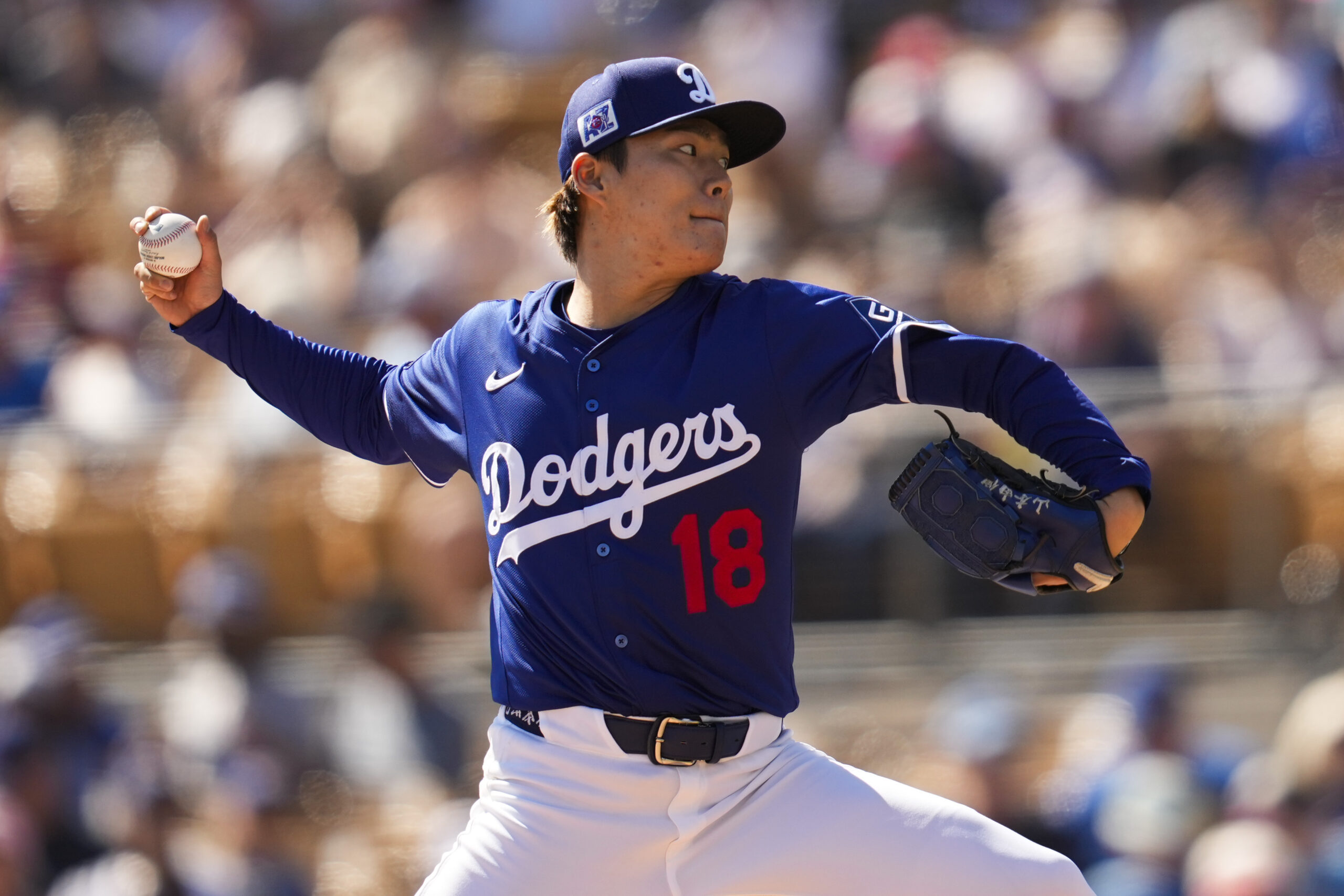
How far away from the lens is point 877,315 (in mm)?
2926

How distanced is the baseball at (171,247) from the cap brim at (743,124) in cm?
93

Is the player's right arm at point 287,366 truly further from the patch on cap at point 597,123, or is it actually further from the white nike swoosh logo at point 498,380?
the patch on cap at point 597,123

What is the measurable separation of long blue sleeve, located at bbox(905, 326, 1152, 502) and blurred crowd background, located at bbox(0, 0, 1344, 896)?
295 centimetres

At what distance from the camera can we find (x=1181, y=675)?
5797 mm

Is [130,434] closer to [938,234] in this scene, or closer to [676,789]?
[938,234]

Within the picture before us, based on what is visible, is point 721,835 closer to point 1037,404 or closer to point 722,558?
point 722,558

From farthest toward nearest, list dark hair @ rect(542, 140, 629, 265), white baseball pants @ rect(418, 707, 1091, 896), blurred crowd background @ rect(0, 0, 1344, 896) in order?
blurred crowd background @ rect(0, 0, 1344, 896) → dark hair @ rect(542, 140, 629, 265) → white baseball pants @ rect(418, 707, 1091, 896)

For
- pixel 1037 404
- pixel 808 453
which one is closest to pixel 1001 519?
pixel 1037 404

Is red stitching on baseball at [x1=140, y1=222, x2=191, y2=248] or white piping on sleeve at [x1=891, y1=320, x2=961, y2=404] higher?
red stitching on baseball at [x1=140, y1=222, x2=191, y2=248]

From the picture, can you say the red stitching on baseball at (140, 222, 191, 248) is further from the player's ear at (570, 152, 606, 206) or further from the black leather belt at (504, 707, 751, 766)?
the black leather belt at (504, 707, 751, 766)

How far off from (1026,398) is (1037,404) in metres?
0.02

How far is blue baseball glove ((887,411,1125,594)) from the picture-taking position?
8.95 ft

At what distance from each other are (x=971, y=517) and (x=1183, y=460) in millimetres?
3506

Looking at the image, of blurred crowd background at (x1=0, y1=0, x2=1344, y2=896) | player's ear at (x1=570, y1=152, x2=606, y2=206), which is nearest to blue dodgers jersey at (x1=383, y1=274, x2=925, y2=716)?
player's ear at (x1=570, y1=152, x2=606, y2=206)
